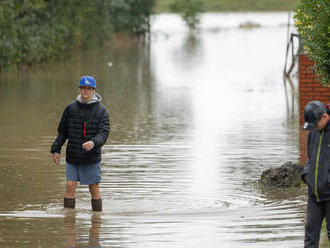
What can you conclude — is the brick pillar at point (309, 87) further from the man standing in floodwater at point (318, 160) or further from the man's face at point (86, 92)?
the man standing in floodwater at point (318, 160)

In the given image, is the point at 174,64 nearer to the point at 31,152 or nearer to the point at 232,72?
the point at 232,72

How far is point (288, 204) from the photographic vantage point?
1027cm

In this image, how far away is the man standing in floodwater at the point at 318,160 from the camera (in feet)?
23.0

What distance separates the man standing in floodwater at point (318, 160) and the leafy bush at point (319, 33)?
3751mm

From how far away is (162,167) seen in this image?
12844mm

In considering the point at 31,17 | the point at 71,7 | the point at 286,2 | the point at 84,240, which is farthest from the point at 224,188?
the point at 286,2

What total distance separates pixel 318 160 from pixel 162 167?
5905 mm

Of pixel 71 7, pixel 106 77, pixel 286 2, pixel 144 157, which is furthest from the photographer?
pixel 286 2

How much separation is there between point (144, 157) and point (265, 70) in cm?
2124

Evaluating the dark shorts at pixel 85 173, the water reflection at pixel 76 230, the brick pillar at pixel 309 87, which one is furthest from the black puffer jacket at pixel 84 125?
the brick pillar at pixel 309 87

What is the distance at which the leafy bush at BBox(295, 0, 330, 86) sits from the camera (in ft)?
36.3

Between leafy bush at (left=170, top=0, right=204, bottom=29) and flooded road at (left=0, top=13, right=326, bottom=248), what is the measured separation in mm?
58100

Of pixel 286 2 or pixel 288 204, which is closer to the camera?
pixel 288 204

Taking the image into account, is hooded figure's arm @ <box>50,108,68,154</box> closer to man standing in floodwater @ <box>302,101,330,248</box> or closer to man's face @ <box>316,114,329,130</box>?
man standing in floodwater @ <box>302,101,330,248</box>
